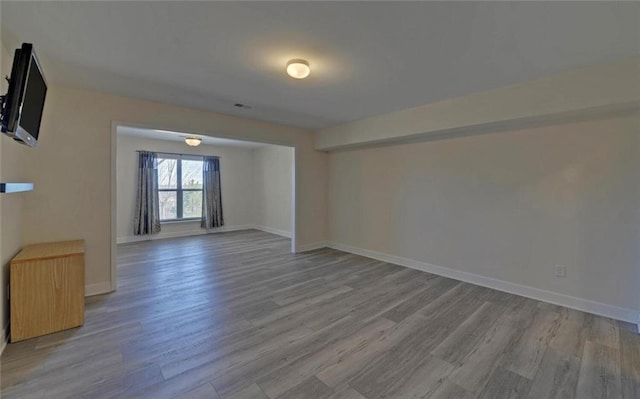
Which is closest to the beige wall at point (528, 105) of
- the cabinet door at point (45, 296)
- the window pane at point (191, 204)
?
the cabinet door at point (45, 296)

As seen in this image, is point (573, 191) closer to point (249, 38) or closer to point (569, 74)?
point (569, 74)

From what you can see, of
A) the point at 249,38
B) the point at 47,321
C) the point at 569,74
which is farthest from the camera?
the point at 569,74

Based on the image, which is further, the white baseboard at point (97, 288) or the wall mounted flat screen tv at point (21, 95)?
the white baseboard at point (97, 288)

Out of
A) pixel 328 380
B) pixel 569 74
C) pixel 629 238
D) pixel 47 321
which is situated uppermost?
pixel 569 74

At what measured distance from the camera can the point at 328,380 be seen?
1817mm

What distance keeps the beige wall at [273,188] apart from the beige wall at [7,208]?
4.79m

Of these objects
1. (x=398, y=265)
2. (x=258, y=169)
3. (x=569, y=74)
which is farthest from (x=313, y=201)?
(x=569, y=74)

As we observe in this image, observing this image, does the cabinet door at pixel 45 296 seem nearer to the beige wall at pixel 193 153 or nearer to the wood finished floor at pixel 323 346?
the wood finished floor at pixel 323 346

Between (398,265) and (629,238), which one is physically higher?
(629,238)

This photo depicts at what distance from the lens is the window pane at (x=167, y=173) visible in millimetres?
6805

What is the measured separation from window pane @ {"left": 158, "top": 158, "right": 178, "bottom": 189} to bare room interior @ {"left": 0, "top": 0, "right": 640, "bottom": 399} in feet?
9.07

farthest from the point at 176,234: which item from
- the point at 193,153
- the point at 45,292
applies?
the point at 45,292

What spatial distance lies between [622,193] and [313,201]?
4.34m

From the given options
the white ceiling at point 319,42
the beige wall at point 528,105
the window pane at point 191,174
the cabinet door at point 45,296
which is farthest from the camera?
the window pane at point 191,174
